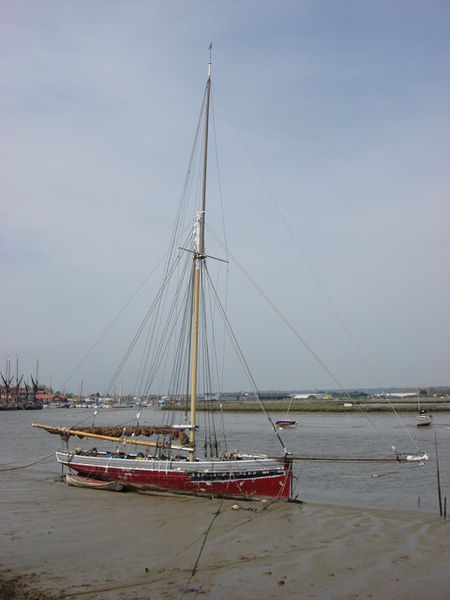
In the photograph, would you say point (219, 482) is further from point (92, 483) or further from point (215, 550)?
point (215, 550)

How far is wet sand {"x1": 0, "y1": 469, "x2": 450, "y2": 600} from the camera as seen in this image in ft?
41.8

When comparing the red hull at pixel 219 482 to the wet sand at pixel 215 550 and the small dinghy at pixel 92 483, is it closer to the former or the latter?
the wet sand at pixel 215 550

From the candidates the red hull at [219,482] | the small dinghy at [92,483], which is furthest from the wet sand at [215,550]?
the small dinghy at [92,483]

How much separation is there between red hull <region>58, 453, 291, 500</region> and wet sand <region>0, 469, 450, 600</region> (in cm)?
61

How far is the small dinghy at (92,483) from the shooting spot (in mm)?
26750

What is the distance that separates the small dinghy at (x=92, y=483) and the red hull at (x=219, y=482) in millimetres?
1083

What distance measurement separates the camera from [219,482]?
24266mm

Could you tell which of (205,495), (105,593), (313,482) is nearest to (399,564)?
(105,593)

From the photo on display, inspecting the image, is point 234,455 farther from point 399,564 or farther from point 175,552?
point 399,564

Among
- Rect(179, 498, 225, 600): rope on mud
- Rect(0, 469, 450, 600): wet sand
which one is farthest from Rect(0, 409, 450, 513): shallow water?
A: Rect(179, 498, 225, 600): rope on mud

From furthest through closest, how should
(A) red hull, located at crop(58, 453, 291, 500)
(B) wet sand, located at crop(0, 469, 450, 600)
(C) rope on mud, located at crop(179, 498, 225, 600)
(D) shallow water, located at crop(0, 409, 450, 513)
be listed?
(D) shallow water, located at crop(0, 409, 450, 513) → (A) red hull, located at crop(58, 453, 291, 500) → (B) wet sand, located at crop(0, 469, 450, 600) → (C) rope on mud, located at crop(179, 498, 225, 600)

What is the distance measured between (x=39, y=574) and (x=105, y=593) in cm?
Result: 244

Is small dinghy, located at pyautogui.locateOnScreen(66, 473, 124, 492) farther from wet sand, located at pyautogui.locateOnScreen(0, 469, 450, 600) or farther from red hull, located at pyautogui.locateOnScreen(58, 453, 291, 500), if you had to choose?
wet sand, located at pyautogui.locateOnScreen(0, 469, 450, 600)

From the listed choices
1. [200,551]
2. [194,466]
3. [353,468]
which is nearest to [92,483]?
[194,466]
